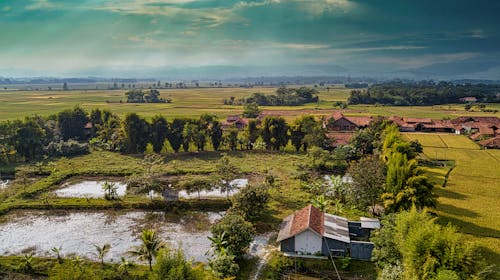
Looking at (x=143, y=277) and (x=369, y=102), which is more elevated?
(x=369, y=102)

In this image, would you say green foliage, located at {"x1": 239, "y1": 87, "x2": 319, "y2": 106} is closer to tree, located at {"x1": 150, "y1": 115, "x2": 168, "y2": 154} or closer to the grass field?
the grass field

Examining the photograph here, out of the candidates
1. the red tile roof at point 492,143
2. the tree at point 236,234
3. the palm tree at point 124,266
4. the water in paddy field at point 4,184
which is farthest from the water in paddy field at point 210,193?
the red tile roof at point 492,143

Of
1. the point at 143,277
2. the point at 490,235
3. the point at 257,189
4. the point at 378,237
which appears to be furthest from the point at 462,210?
the point at 143,277

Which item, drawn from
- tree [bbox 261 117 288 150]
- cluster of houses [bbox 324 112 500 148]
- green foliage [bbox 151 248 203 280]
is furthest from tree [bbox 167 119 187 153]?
green foliage [bbox 151 248 203 280]

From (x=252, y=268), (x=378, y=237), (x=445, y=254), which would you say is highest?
(x=445, y=254)

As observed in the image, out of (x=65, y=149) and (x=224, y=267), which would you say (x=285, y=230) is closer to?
(x=224, y=267)

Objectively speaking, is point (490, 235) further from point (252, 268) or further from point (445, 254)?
point (252, 268)

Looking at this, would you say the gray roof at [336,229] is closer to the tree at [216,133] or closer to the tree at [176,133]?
the tree at [216,133]
